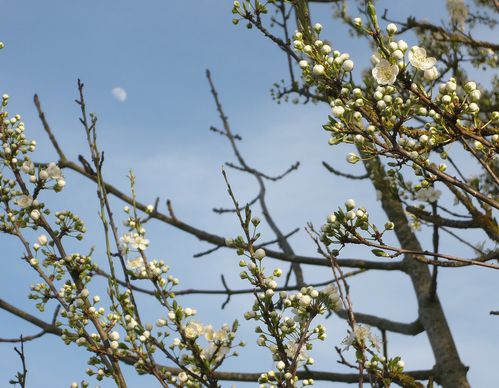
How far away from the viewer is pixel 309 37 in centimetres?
289

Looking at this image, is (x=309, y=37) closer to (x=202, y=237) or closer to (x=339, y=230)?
(x=339, y=230)

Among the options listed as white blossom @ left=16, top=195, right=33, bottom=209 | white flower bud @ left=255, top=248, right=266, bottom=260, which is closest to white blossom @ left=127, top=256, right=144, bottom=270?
white blossom @ left=16, top=195, right=33, bottom=209

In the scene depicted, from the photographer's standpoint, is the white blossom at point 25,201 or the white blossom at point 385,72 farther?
the white blossom at point 25,201

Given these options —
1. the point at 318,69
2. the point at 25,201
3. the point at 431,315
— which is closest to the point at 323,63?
the point at 318,69

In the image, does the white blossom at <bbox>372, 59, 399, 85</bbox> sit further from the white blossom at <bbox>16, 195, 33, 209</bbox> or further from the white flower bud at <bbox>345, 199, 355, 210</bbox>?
the white blossom at <bbox>16, 195, 33, 209</bbox>

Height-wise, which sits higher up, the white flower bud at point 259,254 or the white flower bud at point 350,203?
the white flower bud at point 350,203

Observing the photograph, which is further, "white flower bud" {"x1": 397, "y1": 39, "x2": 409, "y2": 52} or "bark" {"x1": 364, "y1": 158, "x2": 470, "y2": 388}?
"bark" {"x1": 364, "y1": 158, "x2": 470, "y2": 388}

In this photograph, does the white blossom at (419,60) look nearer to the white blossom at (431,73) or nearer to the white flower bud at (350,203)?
the white blossom at (431,73)

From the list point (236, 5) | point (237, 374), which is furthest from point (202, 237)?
point (236, 5)

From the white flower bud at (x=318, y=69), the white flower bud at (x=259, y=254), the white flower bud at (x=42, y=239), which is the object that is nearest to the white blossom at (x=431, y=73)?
the white flower bud at (x=318, y=69)

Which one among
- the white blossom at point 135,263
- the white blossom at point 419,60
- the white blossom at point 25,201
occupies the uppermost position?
the white blossom at point 25,201

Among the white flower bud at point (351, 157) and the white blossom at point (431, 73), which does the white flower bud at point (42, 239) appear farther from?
the white blossom at point (431, 73)

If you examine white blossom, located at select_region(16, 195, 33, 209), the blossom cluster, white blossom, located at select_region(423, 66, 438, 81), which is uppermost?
white blossom, located at select_region(16, 195, 33, 209)

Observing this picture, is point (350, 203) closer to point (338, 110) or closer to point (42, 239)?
point (338, 110)
